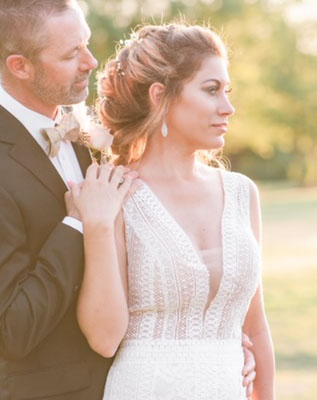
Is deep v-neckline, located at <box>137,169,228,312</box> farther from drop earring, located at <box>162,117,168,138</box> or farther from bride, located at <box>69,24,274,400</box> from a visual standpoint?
drop earring, located at <box>162,117,168,138</box>

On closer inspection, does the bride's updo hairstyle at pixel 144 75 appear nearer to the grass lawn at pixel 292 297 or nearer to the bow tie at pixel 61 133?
the bow tie at pixel 61 133

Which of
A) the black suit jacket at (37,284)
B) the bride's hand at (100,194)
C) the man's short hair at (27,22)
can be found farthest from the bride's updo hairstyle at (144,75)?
the black suit jacket at (37,284)

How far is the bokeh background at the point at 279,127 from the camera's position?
37.4 feet

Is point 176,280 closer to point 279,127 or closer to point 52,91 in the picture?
point 52,91

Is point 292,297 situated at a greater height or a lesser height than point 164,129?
greater

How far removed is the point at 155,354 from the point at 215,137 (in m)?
0.90

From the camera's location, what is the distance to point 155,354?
3.57 metres

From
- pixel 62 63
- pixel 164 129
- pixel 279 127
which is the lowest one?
pixel 164 129

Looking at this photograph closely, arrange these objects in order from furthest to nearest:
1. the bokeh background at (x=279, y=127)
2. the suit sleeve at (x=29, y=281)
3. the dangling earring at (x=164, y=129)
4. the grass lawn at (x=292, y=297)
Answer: the bokeh background at (x=279, y=127) → the grass lawn at (x=292, y=297) → the dangling earring at (x=164, y=129) → the suit sleeve at (x=29, y=281)

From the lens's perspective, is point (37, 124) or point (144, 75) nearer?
point (37, 124)

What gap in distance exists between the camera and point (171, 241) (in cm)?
359

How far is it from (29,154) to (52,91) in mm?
259

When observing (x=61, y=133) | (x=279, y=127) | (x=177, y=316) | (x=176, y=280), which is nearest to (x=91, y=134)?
(x=61, y=133)

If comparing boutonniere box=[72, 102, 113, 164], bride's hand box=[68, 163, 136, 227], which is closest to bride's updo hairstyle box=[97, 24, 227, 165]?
boutonniere box=[72, 102, 113, 164]
